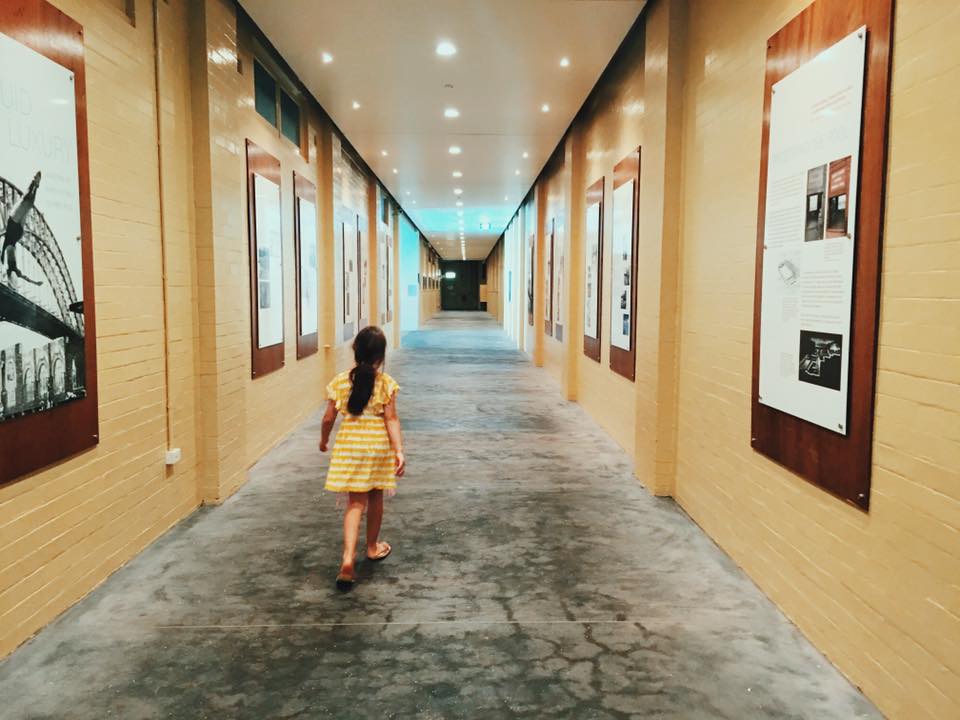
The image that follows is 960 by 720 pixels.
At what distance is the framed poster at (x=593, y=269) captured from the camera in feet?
27.3

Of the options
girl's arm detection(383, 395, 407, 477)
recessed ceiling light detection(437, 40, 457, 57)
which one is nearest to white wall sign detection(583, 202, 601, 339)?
recessed ceiling light detection(437, 40, 457, 57)

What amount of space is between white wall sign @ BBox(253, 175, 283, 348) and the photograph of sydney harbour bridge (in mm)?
2820

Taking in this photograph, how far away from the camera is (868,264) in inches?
105

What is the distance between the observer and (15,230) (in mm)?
2986

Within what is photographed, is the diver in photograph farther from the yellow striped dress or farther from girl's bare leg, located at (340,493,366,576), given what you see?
girl's bare leg, located at (340,493,366,576)

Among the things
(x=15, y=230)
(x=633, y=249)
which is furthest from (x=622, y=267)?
(x=15, y=230)

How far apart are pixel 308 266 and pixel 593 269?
11.9 ft

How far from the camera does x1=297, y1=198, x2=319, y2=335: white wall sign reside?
8.15m

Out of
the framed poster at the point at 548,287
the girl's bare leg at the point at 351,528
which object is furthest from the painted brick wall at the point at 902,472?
the framed poster at the point at 548,287

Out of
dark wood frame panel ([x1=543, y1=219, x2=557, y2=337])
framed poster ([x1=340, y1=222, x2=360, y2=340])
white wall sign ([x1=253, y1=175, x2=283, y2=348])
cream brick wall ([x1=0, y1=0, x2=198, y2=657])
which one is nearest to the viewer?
cream brick wall ([x1=0, y1=0, x2=198, y2=657])

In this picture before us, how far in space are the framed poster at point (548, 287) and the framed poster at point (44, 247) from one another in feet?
31.9

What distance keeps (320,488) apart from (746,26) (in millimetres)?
4513

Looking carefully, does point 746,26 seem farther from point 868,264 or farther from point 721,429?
point 721,429

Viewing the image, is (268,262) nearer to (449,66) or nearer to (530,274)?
(449,66)
